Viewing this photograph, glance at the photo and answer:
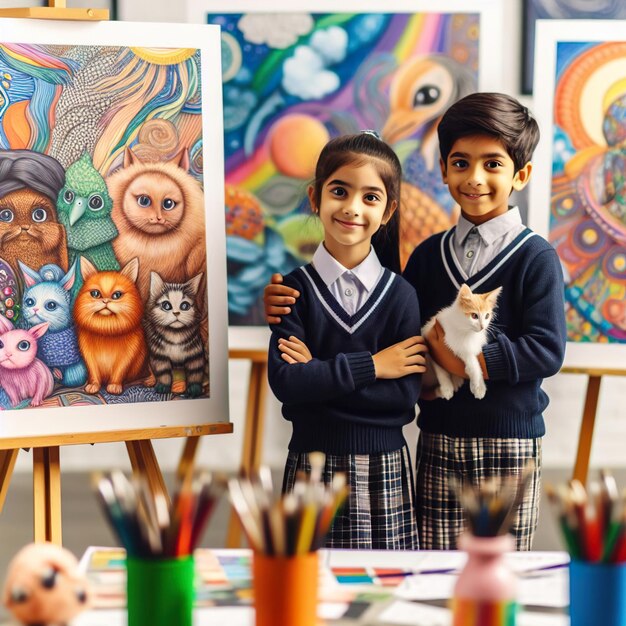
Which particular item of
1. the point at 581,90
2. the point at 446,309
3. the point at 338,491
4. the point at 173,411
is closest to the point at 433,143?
the point at 581,90

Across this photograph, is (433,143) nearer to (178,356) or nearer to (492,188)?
(492,188)

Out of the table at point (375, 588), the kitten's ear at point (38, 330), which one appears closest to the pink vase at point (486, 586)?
the table at point (375, 588)

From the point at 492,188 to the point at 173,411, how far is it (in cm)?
84

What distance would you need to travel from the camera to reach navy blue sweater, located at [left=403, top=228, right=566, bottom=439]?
6.00 feet

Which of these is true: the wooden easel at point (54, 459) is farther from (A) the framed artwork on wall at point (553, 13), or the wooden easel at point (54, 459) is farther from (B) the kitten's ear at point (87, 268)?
(A) the framed artwork on wall at point (553, 13)

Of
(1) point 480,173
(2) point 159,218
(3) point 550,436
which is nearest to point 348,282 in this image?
(1) point 480,173

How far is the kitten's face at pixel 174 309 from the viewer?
6.52ft

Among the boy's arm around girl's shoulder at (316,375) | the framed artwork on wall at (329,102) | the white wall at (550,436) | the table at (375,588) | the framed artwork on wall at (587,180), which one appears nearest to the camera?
the table at (375,588)

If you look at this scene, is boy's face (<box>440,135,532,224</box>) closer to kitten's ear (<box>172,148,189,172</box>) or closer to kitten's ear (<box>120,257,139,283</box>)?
kitten's ear (<box>172,148,189,172</box>)

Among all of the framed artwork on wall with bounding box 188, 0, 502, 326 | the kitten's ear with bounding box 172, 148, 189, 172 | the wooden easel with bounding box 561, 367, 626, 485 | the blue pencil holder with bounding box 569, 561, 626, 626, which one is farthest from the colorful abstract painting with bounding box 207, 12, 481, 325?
the blue pencil holder with bounding box 569, 561, 626, 626

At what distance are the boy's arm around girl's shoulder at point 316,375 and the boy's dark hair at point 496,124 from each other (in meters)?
0.51

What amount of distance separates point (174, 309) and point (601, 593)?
1264mm

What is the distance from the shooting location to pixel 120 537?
0.92 metres

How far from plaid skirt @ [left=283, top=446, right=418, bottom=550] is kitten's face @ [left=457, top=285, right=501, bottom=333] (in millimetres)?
322
